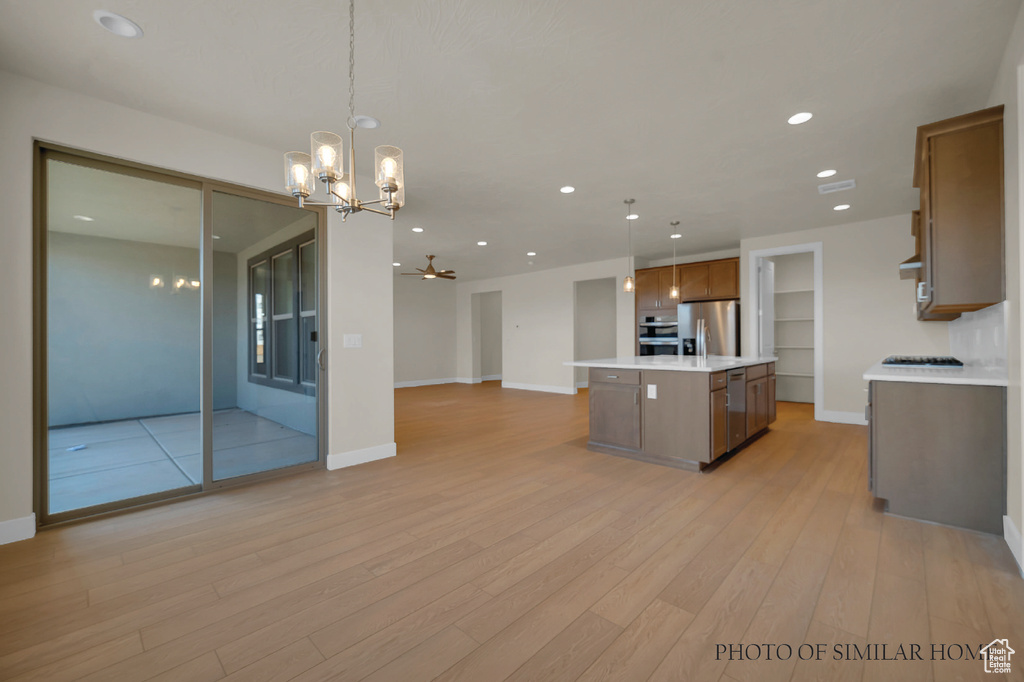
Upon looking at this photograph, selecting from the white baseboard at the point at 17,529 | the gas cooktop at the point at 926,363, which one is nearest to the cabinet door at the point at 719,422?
the gas cooktop at the point at 926,363

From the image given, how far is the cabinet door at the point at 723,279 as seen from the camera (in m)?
6.80

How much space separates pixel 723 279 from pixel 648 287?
1.25 m

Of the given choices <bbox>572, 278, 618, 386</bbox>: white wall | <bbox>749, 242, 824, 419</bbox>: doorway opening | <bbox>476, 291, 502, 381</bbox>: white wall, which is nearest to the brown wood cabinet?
<bbox>749, 242, 824, 419</bbox>: doorway opening

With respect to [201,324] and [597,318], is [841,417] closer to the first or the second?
[597,318]

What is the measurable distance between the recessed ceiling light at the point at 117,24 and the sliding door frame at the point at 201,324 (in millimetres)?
1057

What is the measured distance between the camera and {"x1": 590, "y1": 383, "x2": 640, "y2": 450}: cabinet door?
4059 mm

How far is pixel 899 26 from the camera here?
6.94 ft

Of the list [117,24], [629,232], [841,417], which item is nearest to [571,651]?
[117,24]

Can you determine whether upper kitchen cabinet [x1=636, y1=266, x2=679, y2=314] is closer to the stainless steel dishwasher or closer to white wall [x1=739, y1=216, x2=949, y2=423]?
white wall [x1=739, y1=216, x2=949, y2=423]

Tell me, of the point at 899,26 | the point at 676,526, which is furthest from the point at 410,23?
the point at 676,526

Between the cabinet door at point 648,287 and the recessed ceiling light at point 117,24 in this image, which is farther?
the cabinet door at point 648,287

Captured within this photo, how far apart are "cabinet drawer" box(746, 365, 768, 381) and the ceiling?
1878 millimetres

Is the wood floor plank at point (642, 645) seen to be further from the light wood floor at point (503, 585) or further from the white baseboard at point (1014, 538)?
the white baseboard at point (1014, 538)

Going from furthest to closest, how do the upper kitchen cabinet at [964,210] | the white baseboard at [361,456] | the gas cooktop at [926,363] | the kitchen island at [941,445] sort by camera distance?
the white baseboard at [361,456] < the gas cooktop at [926,363] < the kitchen island at [941,445] < the upper kitchen cabinet at [964,210]
